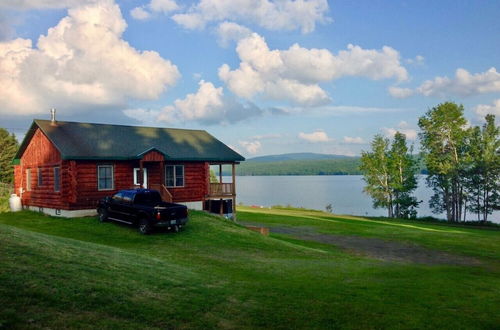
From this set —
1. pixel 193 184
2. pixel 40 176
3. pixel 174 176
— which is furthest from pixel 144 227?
pixel 40 176

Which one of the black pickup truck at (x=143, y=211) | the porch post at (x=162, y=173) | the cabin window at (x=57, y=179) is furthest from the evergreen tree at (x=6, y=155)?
the black pickup truck at (x=143, y=211)

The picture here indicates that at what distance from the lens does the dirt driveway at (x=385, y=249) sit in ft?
72.3

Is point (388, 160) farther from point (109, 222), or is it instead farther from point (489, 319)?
point (489, 319)

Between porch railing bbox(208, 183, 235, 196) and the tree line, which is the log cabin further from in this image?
the tree line

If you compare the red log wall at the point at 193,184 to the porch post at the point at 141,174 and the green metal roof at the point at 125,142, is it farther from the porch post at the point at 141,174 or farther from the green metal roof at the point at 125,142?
the porch post at the point at 141,174

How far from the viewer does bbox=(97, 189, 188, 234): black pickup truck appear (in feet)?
72.2

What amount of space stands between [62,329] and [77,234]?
52.5ft

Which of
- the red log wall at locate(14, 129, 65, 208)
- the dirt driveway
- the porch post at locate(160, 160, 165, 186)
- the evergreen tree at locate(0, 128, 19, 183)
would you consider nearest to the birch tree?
the dirt driveway

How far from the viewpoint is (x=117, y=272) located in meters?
11.1

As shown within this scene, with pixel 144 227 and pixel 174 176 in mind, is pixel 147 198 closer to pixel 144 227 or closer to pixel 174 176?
pixel 144 227

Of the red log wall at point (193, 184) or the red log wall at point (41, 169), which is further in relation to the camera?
the red log wall at point (193, 184)

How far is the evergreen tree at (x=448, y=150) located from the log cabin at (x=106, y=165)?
36.5 m

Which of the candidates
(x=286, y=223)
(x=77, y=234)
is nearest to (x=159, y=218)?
(x=77, y=234)

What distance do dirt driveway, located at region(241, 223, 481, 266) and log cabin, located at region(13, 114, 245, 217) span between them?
7.36 m
